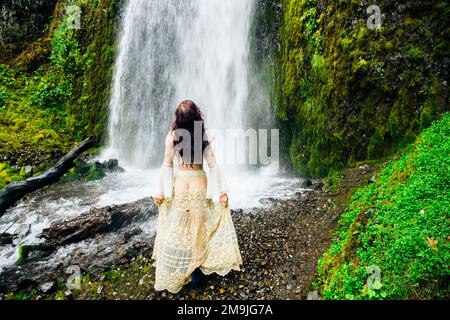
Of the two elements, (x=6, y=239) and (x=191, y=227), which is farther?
(x=6, y=239)

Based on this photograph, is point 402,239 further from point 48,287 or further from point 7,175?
point 7,175

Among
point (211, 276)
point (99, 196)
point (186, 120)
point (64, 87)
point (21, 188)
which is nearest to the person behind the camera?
point (186, 120)

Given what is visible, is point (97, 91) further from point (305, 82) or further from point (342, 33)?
point (342, 33)

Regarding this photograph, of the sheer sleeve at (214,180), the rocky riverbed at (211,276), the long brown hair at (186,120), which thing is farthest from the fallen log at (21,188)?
the sheer sleeve at (214,180)

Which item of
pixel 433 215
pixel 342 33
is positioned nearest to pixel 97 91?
pixel 342 33

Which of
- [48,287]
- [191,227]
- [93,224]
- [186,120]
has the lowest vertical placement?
[48,287]

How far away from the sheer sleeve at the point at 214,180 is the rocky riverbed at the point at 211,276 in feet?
3.98

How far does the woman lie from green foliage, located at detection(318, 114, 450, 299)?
4.34ft

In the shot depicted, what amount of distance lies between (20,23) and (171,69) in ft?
35.8

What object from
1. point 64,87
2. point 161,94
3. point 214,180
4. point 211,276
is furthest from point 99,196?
point 64,87

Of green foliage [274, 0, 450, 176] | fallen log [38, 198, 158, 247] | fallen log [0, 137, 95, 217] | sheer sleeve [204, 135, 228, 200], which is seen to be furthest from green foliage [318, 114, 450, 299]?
fallen log [0, 137, 95, 217]

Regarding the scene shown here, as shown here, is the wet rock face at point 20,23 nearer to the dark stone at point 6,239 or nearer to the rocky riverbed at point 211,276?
the dark stone at point 6,239

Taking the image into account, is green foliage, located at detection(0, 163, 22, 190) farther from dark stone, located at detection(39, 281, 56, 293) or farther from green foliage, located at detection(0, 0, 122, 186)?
dark stone, located at detection(39, 281, 56, 293)

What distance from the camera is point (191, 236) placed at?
3.53m
